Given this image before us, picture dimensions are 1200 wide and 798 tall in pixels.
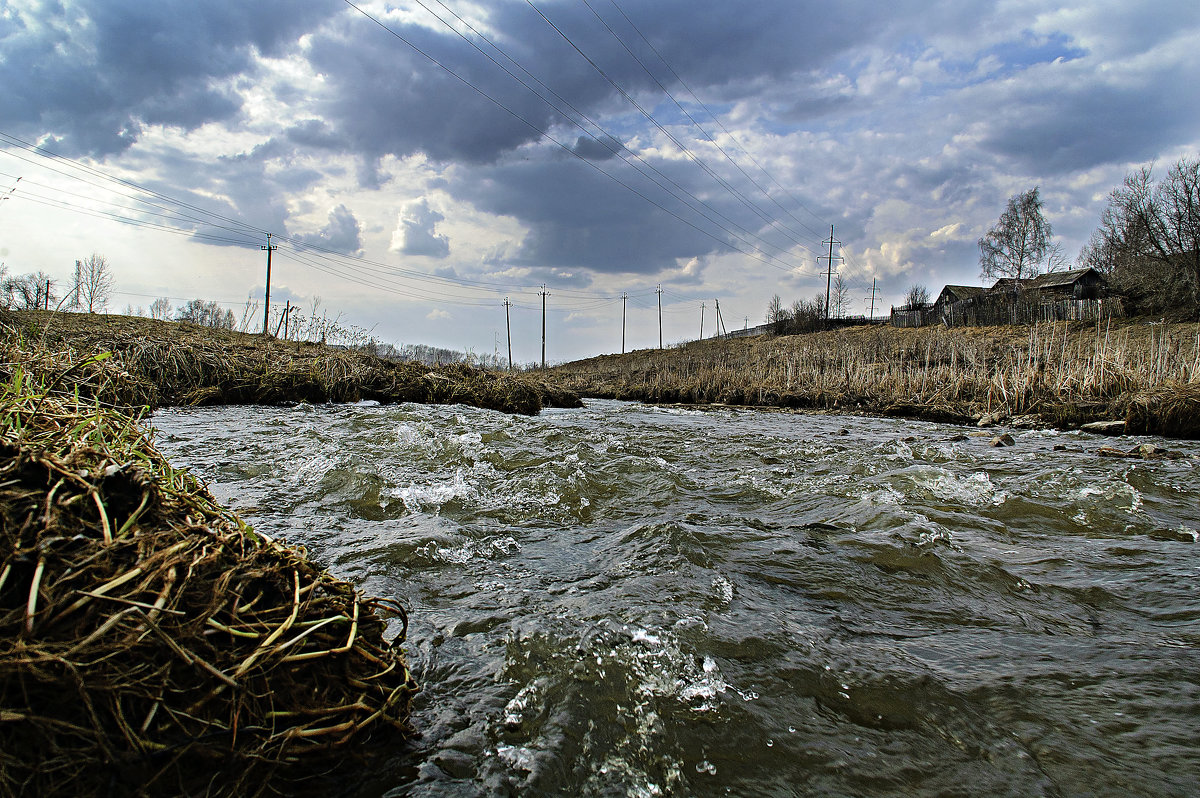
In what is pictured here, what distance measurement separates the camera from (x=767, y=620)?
2.40 meters

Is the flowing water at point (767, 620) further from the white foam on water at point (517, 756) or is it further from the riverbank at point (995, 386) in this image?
the riverbank at point (995, 386)

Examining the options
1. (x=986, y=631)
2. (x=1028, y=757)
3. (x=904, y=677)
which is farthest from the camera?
(x=986, y=631)

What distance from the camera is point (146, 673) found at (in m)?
1.13

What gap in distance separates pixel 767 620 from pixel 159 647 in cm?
220

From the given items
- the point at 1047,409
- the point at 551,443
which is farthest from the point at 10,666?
the point at 1047,409

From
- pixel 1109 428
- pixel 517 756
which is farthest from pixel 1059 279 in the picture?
pixel 517 756

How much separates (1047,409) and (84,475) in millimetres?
15230

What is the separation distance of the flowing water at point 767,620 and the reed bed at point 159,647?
29 centimetres

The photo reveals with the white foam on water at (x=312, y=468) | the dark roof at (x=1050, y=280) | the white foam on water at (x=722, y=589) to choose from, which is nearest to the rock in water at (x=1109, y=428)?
the white foam on water at (x=722, y=589)

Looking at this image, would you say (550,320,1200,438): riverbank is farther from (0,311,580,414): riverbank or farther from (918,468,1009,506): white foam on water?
(0,311,580,414): riverbank

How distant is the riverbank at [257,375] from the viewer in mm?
9023

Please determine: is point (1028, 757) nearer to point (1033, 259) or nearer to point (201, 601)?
point (201, 601)

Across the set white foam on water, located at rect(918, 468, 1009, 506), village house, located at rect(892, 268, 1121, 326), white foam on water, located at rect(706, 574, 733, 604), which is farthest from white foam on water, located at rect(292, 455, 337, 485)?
village house, located at rect(892, 268, 1121, 326)

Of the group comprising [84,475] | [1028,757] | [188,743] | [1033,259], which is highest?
[1033,259]
